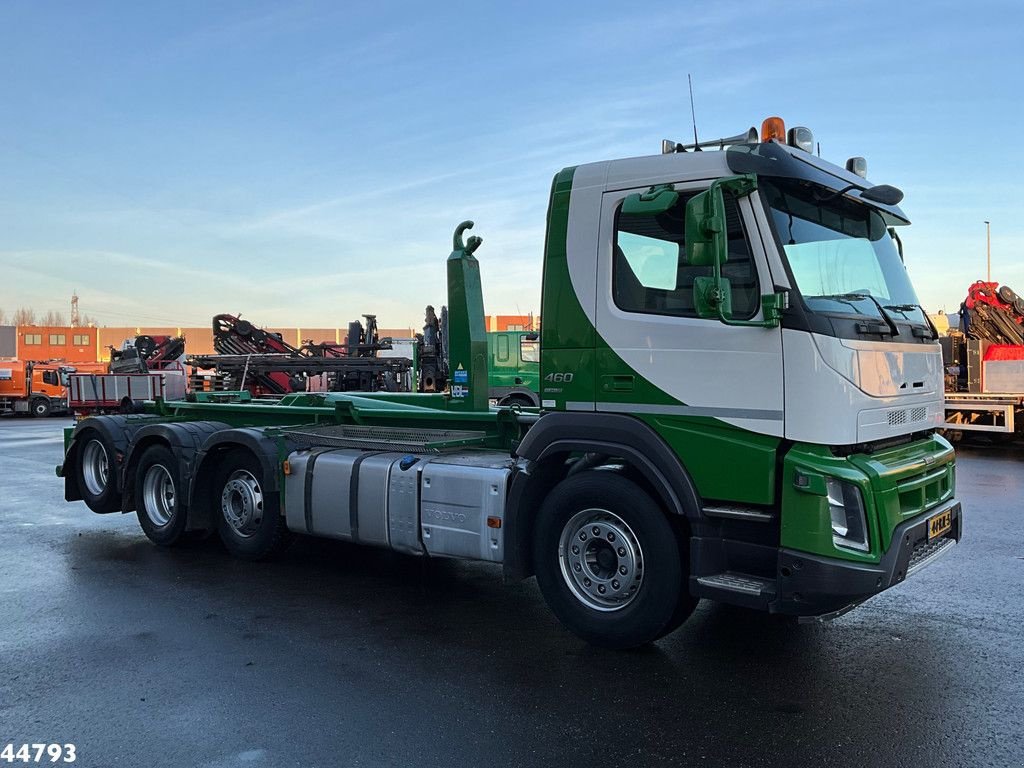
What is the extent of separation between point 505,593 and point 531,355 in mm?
12617

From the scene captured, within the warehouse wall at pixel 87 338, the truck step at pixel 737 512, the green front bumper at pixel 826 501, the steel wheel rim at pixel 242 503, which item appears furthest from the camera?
the warehouse wall at pixel 87 338

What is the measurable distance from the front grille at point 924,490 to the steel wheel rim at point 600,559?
59.4 inches

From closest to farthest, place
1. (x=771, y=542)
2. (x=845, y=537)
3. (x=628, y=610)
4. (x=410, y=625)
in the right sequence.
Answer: (x=845, y=537) → (x=771, y=542) → (x=628, y=610) → (x=410, y=625)

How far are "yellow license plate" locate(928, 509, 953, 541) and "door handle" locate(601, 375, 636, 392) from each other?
1867 millimetres

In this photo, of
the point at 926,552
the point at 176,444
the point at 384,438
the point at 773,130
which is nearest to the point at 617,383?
the point at 773,130

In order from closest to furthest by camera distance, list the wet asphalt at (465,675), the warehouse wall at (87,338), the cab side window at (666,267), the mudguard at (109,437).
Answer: the wet asphalt at (465,675), the cab side window at (666,267), the mudguard at (109,437), the warehouse wall at (87,338)

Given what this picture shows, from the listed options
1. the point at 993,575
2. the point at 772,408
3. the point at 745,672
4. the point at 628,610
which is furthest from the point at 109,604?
the point at 993,575

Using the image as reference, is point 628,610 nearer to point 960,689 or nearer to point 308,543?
point 960,689

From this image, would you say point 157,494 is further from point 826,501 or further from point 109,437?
point 826,501

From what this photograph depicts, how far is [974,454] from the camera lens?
15.3m

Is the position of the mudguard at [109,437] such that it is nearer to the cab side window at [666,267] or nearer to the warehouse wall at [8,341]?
the cab side window at [666,267]

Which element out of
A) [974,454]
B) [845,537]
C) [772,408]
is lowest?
[974,454]

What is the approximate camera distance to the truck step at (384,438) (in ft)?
21.4

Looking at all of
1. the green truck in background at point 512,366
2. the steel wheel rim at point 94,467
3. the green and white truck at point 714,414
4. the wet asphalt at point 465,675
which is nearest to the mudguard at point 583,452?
the green and white truck at point 714,414
